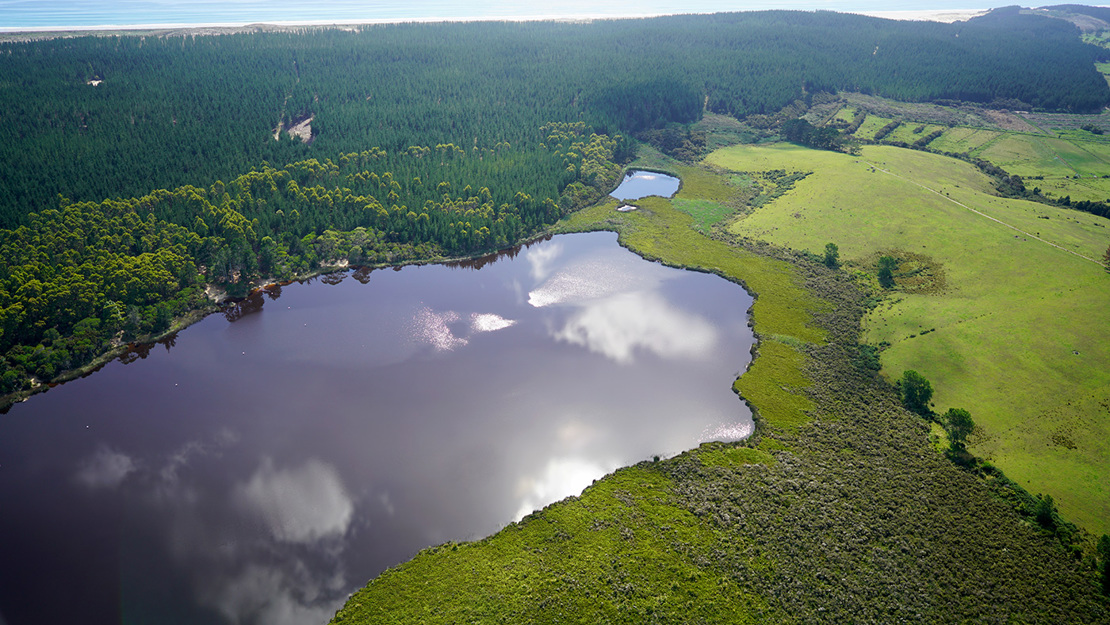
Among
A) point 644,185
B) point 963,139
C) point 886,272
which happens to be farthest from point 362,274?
point 963,139

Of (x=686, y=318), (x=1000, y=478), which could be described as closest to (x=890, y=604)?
(x=1000, y=478)

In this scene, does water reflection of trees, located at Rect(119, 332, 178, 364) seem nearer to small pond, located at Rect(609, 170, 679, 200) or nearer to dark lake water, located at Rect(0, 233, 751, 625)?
dark lake water, located at Rect(0, 233, 751, 625)

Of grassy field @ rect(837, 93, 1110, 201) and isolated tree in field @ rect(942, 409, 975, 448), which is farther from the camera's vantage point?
grassy field @ rect(837, 93, 1110, 201)

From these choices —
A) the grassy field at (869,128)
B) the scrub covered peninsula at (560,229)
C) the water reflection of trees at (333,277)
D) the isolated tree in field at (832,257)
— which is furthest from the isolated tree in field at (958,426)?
the grassy field at (869,128)

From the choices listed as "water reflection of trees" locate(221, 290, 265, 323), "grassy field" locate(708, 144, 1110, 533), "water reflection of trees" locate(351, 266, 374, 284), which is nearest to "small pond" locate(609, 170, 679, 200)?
"grassy field" locate(708, 144, 1110, 533)

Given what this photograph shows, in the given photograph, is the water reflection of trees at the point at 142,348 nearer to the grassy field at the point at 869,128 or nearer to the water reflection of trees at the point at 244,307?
the water reflection of trees at the point at 244,307

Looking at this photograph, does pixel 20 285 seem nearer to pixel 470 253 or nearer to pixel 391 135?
pixel 470 253

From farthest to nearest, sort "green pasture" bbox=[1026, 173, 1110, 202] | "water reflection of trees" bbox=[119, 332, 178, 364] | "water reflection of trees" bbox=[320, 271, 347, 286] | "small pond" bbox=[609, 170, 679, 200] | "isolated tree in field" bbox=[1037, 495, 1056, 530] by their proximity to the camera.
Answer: "small pond" bbox=[609, 170, 679, 200] → "green pasture" bbox=[1026, 173, 1110, 202] → "water reflection of trees" bbox=[320, 271, 347, 286] → "water reflection of trees" bbox=[119, 332, 178, 364] → "isolated tree in field" bbox=[1037, 495, 1056, 530]
